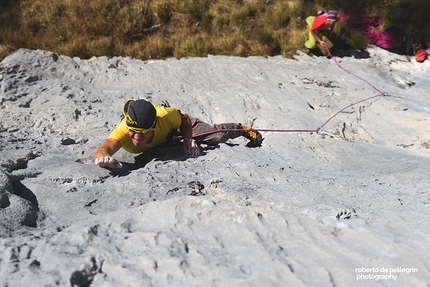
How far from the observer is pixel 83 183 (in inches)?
116

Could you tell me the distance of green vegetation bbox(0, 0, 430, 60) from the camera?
6.05 m

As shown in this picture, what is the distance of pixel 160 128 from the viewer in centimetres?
347

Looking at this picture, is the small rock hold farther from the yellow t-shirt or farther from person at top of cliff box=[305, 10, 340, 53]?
person at top of cliff box=[305, 10, 340, 53]

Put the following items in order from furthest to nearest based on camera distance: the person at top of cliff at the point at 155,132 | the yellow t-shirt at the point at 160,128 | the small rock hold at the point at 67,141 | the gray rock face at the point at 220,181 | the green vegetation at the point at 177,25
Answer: the green vegetation at the point at 177,25
the small rock hold at the point at 67,141
the yellow t-shirt at the point at 160,128
the person at top of cliff at the point at 155,132
the gray rock face at the point at 220,181

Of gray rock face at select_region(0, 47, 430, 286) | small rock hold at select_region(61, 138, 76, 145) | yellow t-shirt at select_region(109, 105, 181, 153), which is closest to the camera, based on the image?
gray rock face at select_region(0, 47, 430, 286)

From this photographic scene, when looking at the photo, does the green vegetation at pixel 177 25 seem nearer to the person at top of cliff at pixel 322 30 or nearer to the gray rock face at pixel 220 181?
the person at top of cliff at pixel 322 30

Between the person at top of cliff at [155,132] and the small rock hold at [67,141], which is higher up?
the person at top of cliff at [155,132]

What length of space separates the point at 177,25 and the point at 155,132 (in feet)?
13.0

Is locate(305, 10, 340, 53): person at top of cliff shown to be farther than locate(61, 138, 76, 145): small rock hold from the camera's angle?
Yes

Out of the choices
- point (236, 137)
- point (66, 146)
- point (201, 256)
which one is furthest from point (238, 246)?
point (66, 146)

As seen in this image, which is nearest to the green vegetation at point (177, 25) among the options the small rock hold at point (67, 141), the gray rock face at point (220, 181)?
the gray rock face at point (220, 181)

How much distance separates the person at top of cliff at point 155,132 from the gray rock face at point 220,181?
13 cm

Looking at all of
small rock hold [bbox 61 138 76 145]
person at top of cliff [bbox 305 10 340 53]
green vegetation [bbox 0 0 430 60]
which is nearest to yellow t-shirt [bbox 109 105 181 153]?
small rock hold [bbox 61 138 76 145]

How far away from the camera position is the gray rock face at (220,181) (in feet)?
6.00
